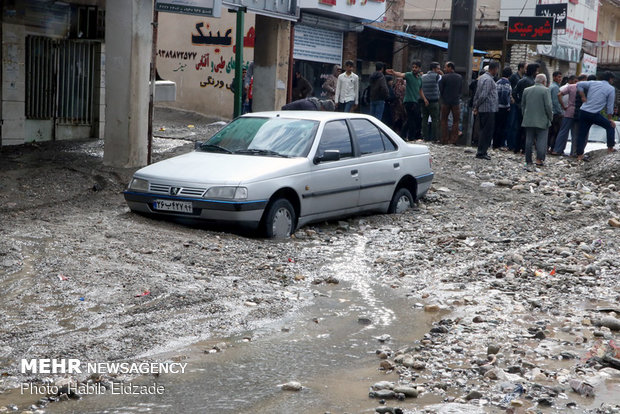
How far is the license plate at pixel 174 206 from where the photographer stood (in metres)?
9.47

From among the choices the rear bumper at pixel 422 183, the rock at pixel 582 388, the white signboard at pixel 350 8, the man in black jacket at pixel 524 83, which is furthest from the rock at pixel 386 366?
the white signboard at pixel 350 8

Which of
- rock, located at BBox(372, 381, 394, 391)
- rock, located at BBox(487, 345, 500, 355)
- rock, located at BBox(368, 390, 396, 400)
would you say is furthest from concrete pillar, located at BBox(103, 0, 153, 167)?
rock, located at BBox(368, 390, 396, 400)

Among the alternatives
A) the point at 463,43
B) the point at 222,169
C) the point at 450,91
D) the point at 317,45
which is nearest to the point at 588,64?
the point at 317,45

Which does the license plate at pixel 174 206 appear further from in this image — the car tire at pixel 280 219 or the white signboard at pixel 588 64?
the white signboard at pixel 588 64

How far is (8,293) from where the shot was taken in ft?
22.0

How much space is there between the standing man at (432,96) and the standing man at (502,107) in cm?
133

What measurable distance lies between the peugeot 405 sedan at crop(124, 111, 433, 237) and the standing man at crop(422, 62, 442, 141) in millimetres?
7692

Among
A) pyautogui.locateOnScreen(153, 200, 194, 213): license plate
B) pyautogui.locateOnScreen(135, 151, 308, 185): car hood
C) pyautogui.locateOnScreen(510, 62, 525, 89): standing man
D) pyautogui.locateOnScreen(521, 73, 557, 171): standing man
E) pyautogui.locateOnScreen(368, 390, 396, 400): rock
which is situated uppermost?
pyautogui.locateOnScreen(510, 62, 525, 89): standing man

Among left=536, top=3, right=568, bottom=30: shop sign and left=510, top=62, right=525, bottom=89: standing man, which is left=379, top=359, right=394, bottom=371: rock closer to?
left=510, top=62, right=525, bottom=89: standing man

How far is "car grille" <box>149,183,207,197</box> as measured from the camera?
942 centimetres

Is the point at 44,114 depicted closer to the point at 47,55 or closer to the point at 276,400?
the point at 47,55

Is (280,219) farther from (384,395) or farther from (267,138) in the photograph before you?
(384,395)

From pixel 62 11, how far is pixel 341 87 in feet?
20.8

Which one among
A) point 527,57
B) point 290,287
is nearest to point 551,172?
point 290,287
